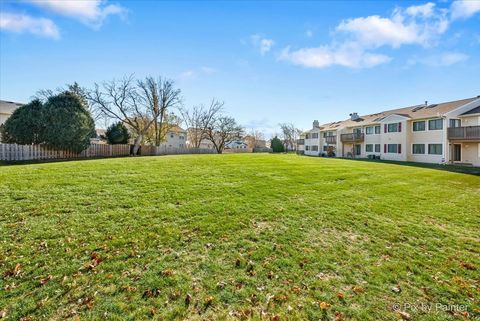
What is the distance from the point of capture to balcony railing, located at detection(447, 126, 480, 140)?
2441 cm

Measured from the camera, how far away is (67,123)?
63.1 feet

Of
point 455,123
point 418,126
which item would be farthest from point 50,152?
point 455,123

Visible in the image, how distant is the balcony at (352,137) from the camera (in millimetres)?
38656

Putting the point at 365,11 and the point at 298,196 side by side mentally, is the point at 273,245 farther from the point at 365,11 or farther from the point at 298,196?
the point at 365,11

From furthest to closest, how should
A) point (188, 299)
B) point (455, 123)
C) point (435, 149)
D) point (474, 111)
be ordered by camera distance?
point (435, 149) → point (455, 123) → point (474, 111) → point (188, 299)

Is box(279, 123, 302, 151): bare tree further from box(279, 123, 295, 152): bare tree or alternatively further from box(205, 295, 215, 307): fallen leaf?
box(205, 295, 215, 307): fallen leaf

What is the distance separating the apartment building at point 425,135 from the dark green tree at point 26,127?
38585mm

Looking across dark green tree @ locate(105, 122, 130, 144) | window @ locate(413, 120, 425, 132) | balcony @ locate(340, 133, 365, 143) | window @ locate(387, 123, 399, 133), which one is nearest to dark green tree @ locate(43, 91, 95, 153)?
dark green tree @ locate(105, 122, 130, 144)

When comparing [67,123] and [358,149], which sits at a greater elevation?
[67,123]

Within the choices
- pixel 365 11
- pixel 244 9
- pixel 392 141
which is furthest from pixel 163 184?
pixel 392 141

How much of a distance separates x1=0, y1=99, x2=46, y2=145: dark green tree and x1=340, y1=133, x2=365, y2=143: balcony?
40048mm

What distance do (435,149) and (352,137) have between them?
13.2 m

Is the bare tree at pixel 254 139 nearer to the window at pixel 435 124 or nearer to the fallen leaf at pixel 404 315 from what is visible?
the window at pixel 435 124

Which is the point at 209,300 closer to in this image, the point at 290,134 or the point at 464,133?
the point at 464,133
